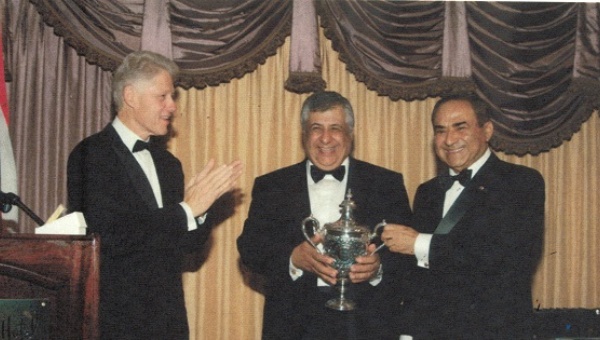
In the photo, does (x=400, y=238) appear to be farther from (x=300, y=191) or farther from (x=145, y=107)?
(x=145, y=107)

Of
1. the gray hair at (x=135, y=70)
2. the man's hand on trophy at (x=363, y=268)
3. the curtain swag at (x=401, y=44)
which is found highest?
the curtain swag at (x=401, y=44)

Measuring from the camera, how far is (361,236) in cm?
333

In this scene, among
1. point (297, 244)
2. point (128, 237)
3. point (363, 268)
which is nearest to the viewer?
point (128, 237)

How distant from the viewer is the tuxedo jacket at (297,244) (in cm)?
351

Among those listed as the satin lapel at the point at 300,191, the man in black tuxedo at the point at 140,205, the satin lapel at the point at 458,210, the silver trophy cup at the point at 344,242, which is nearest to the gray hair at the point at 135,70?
the man in black tuxedo at the point at 140,205

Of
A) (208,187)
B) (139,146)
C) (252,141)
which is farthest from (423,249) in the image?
(252,141)

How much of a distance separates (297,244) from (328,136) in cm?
Answer: 59

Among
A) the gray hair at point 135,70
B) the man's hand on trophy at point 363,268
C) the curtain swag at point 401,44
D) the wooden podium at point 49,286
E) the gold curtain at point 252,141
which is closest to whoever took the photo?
the wooden podium at point 49,286

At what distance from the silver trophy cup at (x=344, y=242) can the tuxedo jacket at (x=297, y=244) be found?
183 millimetres

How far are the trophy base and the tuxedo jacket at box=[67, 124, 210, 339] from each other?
0.72 metres

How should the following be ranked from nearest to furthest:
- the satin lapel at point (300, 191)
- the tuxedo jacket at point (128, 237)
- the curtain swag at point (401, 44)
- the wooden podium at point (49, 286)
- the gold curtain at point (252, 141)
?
the wooden podium at point (49, 286) < the tuxedo jacket at point (128, 237) < the satin lapel at point (300, 191) < the curtain swag at point (401, 44) < the gold curtain at point (252, 141)

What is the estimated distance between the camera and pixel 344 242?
3.33m

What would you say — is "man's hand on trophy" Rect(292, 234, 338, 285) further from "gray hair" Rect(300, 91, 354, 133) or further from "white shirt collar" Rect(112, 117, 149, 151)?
"white shirt collar" Rect(112, 117, 149, 151)

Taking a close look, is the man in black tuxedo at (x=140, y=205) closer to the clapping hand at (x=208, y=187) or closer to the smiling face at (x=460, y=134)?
the clapping hand at (x=208, y=187)
